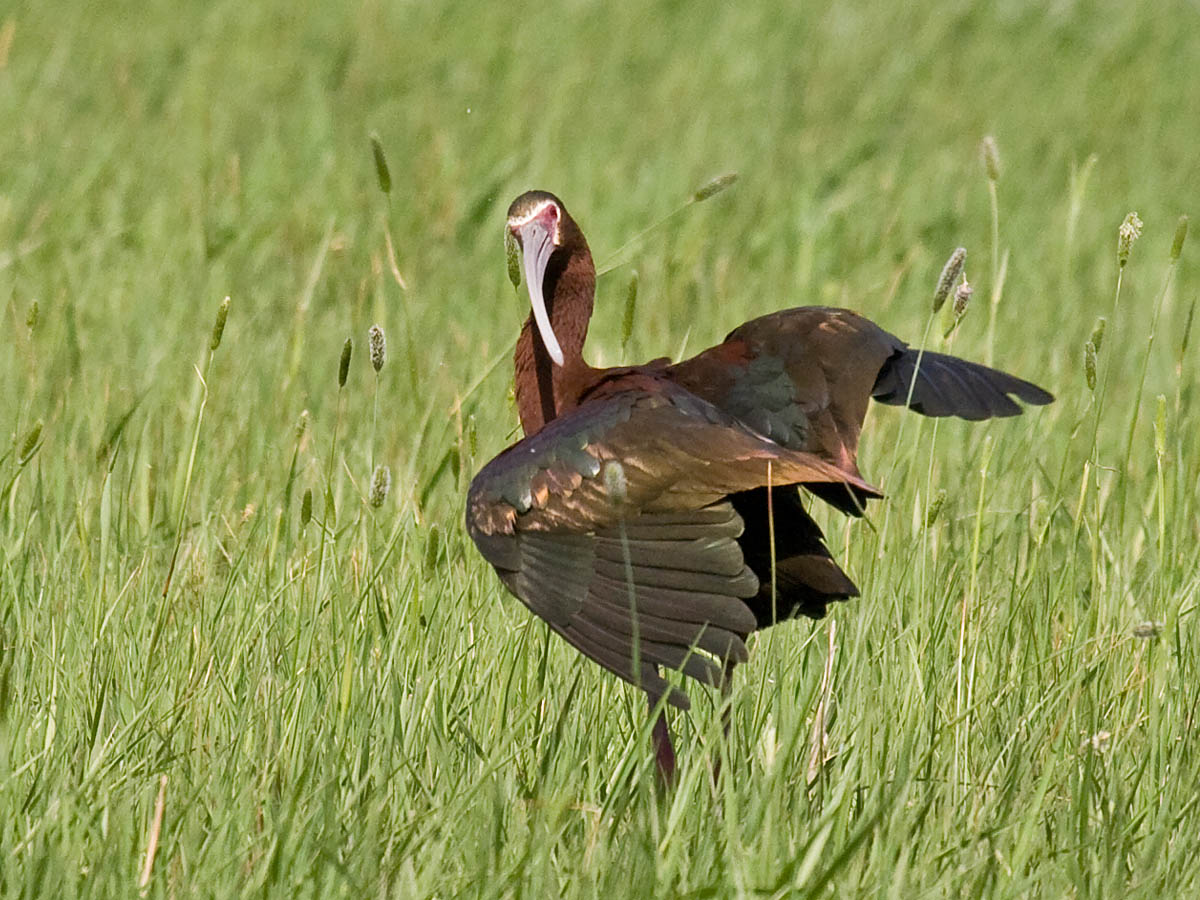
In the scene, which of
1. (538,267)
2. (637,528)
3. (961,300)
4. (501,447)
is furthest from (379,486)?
(501,447)

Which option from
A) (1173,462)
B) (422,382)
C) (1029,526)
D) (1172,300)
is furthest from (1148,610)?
(1172,300)

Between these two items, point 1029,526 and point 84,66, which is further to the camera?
point 84,66

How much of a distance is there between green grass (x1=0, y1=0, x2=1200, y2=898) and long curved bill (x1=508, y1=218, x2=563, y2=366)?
0.27 m

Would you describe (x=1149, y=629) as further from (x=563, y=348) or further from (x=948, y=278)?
(x=563, y=348)

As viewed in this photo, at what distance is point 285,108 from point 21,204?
1.55 meters

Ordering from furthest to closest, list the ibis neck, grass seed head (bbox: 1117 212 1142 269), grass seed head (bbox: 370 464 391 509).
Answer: the ibis neck → grass seed head (bbox: 1117 212 1142 269) → grass seed head (bbox: 370 464 391 509)

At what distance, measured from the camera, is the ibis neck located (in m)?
3.23

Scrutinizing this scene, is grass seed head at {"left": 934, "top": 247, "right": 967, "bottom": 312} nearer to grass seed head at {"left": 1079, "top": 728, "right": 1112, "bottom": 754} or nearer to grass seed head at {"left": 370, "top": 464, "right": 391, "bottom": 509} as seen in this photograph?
grass seed head at {"left": 1079, "top": 728, "right": 1112, "bottom": 754}

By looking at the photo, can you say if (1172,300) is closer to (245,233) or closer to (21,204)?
(245,233)

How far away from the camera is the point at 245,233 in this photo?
19.1 feet

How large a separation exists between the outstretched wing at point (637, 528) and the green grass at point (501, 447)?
151mm

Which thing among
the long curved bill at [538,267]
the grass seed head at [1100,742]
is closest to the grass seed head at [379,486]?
the long curved bill at [538,267]

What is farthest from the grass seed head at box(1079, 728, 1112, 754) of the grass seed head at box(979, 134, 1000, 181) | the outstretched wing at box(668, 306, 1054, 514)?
the grass seed head at box(979, 134, 1000, 181)

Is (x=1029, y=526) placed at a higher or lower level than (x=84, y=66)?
lower
